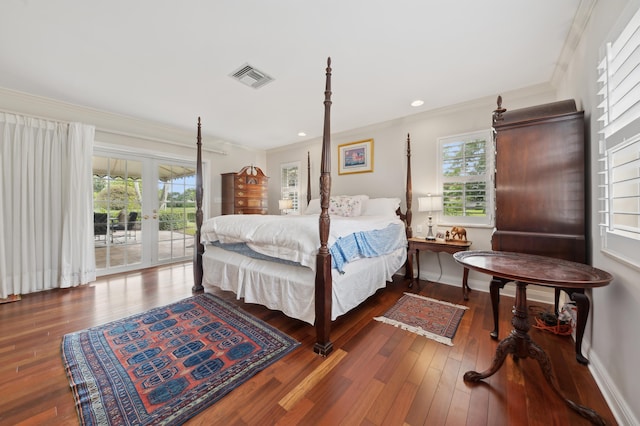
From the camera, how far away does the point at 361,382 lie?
1446mm

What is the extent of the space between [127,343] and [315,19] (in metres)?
2.84

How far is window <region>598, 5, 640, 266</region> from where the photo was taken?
111cm

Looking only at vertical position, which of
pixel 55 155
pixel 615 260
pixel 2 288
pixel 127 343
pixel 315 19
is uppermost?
pixel 315 19

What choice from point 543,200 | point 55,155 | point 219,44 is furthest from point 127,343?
point 543,200

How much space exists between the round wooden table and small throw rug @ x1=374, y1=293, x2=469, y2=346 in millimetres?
461

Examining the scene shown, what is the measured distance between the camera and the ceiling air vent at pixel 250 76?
2.36m

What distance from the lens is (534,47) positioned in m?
2.05

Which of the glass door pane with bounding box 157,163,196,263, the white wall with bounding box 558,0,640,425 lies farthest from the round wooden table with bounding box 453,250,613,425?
the glass door pane with bounding box 157,163,196,263

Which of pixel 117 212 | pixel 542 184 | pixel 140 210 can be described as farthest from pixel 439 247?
pixel 117 212

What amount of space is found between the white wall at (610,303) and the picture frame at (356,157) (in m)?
2.46

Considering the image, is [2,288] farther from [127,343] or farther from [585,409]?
[585,409]

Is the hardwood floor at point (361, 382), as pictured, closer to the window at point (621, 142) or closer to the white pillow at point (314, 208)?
the window at point (621, 142)

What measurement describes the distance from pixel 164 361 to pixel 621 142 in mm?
3019

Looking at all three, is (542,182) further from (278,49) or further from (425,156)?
(278,49)
